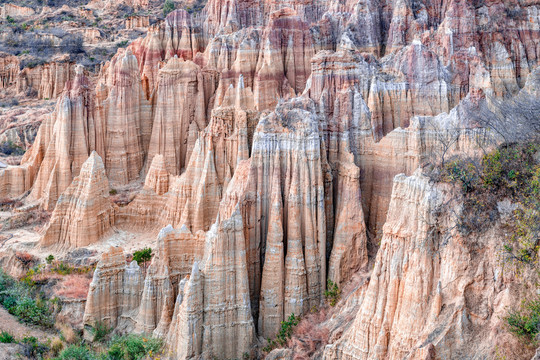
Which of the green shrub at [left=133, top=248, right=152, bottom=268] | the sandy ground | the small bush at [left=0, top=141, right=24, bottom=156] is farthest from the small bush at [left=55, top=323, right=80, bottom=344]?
the small bush at [left=0, top=141, right=24, bottom=156]

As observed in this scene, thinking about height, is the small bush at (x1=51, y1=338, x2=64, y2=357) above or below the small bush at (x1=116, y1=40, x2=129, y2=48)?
below

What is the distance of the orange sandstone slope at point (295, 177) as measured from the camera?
15969 millimetres

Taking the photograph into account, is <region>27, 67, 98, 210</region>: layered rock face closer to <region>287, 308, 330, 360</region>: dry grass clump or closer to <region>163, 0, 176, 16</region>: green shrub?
<region>287, 308, 330, 360</region>: dry grass clump

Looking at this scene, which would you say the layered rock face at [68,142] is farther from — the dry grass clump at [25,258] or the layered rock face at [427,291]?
the layered rock face at [427,291]

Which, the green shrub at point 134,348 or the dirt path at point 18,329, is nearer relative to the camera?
the green shrub at point 134,348

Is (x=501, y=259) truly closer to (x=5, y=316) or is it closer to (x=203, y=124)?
(x=5, y=316)

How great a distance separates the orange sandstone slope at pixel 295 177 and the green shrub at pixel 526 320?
0.33 meters

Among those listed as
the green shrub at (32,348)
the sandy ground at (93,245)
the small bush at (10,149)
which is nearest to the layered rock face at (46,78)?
the small bush at (10,149)

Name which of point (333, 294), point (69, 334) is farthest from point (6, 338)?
point (333, 294)

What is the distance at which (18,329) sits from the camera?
1007 inches

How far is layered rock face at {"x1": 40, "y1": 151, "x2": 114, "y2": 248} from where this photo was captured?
1201 inches

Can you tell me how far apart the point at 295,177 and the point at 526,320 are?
1050 centimetres

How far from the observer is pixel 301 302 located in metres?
22.0

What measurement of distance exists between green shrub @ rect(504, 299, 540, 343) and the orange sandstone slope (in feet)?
1.09
